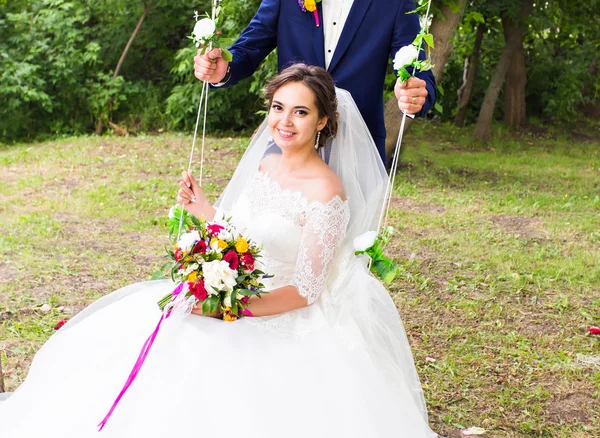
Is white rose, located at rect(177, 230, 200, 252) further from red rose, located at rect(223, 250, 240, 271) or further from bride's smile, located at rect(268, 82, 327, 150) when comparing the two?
bride's smile, located at rect(268, 82, 327, 150)

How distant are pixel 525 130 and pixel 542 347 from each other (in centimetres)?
921

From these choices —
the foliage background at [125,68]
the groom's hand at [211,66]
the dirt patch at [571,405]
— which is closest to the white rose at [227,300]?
the groom's hand at [211,66]

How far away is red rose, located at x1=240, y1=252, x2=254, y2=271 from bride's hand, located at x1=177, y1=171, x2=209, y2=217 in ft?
1.64

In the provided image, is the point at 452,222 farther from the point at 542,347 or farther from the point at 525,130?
the point at 525,130

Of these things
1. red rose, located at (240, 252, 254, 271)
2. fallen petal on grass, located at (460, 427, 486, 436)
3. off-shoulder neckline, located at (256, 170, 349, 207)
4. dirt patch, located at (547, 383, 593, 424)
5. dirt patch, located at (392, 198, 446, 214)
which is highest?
off-shoulder neckline, located at (256, 170, 349, 207)

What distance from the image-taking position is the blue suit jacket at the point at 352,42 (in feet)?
10.7

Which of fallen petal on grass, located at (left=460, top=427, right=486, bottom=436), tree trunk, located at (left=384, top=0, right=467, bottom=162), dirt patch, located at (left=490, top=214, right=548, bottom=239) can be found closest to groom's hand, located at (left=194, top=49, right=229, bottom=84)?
fallen petal on grass, located at (left=460, top=427, right=486, bottom=436)

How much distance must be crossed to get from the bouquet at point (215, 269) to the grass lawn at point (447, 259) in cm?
156

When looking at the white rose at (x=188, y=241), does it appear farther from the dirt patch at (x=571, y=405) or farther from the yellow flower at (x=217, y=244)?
the dirt patch at (x=571, y=405)

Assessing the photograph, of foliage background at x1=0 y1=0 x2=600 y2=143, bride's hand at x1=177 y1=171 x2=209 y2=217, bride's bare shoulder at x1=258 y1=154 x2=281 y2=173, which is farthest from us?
foliage background at x1=0 y1=0 x2=600 y2=143

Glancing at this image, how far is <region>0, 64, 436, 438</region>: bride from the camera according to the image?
8.41 feet

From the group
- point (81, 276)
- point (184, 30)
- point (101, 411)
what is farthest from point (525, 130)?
point (101, 411)

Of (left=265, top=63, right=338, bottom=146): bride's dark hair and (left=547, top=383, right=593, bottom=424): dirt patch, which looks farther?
(left=547, top=383, right=593, bottom=424): dirt patch

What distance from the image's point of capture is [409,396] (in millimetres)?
2986
